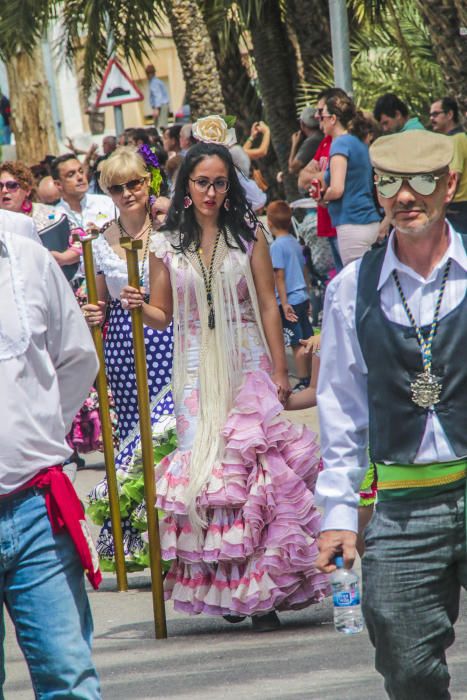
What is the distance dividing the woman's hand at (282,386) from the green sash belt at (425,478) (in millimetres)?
2556

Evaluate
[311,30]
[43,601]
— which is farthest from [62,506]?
[311,30]

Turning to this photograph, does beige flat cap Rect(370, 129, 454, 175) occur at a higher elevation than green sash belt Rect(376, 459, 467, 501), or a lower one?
higher

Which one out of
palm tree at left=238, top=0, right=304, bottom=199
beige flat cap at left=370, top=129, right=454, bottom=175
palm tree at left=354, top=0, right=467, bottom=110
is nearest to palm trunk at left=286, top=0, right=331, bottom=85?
palm tree at left=238, top=0, right=304, bottom=199

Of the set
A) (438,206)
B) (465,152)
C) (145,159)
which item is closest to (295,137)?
(465,152)

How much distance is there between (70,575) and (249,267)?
112 inches

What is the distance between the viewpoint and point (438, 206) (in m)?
3.96

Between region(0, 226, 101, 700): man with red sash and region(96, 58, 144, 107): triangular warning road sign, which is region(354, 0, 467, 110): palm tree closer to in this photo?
region(96, 58, 144, 107): triangular warning road sign

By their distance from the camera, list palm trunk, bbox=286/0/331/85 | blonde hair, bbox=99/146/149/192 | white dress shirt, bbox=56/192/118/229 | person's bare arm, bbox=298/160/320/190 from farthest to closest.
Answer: palm trunk, bbox=286/0/331/85 < person's bare arm, bbox=298/160/320/190 < white dress shirt, bbox=56/192/118/229 < blonde hair, bbox=99/146/149/192

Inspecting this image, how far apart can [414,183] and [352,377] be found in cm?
54

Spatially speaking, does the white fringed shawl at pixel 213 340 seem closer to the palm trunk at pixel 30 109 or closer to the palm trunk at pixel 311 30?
the palm trunk at pixel 311 30

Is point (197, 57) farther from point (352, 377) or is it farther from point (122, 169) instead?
point (352, 377)

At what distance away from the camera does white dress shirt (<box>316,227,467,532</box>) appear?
12.8ft

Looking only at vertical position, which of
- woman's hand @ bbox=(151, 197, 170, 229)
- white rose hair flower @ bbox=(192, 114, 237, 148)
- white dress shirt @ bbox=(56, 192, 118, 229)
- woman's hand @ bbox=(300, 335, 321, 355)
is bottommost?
woman's hand @ bbox=(300, 335, 321, 355)

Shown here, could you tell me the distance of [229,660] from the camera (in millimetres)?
5852
